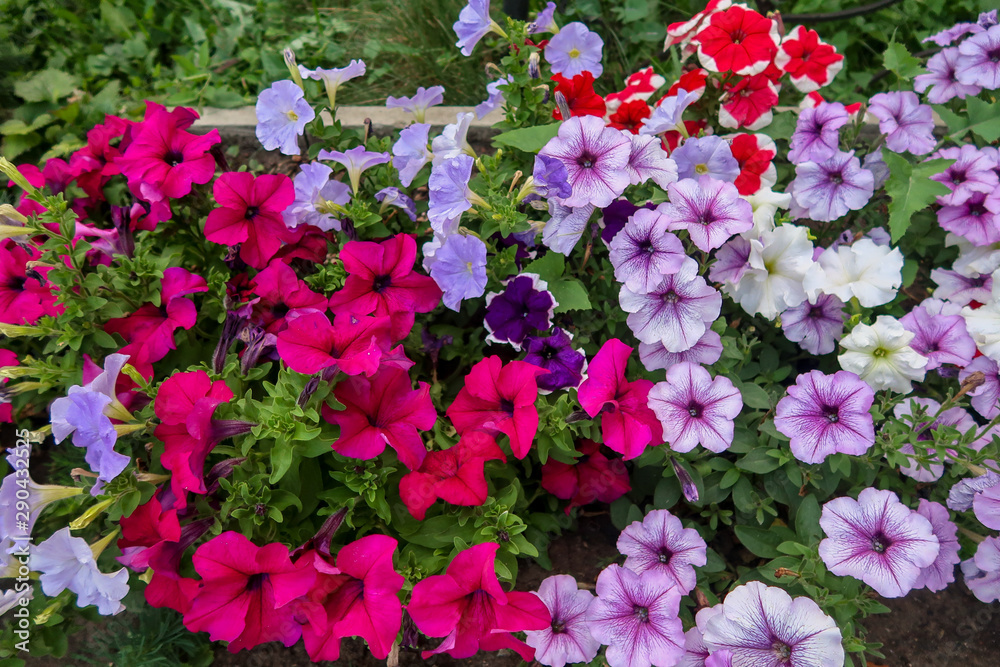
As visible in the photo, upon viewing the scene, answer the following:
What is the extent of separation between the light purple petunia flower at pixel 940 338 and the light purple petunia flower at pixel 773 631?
75 cm

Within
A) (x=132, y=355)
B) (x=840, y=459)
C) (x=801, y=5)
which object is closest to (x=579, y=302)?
(x=840, y=459)

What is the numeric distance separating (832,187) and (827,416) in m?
0.72

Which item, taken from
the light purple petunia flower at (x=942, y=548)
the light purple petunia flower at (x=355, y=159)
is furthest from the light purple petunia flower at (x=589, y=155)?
the light purple petunia flower at (x=942, y=548)

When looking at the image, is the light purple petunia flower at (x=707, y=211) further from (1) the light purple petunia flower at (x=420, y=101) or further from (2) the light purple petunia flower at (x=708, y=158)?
(1) the light purple petunia flower at (x=420, y=101)

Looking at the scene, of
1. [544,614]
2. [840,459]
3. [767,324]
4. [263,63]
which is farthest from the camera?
[263,63]

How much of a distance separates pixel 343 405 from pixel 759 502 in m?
1.08

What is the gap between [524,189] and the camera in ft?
5.42

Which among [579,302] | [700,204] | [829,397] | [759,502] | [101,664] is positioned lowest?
[101,664]

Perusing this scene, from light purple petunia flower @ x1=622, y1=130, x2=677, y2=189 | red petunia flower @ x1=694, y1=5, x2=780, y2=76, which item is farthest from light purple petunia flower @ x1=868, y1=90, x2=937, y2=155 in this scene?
light purple petunia flower @ x1=622, y1=130, x2=677, y2=189

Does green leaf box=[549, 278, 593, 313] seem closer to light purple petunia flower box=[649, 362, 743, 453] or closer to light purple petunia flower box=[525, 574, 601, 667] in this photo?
→ light purple petunia flower box=[649, 362, 743, 453]

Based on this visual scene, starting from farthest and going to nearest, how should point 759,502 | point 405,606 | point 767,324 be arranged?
point 767,324, point 759,502, point 405,606

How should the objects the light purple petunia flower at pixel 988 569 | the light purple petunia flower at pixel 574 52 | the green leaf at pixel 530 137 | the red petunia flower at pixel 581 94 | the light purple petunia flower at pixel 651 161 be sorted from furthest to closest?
the light purple petunia flower at pixel 574 52
the red petunia flower at pixel 581 94
the green leaf at pixel 530 137
the light purple petunia flower at pixel 651 161
the light purple petunia flower at pixel 988 569

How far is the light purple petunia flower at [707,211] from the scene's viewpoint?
61.6 inches

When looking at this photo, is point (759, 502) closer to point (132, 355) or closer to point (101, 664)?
point (132, 355)
